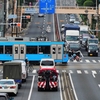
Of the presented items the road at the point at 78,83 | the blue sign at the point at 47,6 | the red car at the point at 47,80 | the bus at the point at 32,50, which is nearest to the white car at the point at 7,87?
the road at the point at 78,83

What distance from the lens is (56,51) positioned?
6675 cm

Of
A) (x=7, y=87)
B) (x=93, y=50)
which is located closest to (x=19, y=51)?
(x=93, y=50)

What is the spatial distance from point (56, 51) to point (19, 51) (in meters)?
4.19

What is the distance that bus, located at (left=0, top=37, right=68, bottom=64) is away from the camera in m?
66.7

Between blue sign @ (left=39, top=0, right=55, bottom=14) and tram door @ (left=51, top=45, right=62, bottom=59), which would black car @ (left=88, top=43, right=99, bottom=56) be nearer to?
blue sign @ (left=39, top=0, right=55, bottom=14)

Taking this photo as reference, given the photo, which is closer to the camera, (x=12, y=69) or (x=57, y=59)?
(x=12, y=69)

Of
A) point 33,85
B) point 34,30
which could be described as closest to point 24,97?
point 33,85

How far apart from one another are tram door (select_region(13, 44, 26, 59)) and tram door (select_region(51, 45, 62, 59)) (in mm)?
3285

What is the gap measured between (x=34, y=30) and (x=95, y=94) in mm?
95110

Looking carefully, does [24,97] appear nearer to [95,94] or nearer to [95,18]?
[95,94]

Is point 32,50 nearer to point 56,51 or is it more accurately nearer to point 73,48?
point 56,51

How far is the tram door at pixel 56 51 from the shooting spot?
219 feet

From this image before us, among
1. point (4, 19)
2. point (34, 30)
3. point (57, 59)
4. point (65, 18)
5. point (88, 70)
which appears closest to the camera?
point (88, 70)

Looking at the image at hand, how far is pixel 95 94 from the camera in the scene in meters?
41.6
